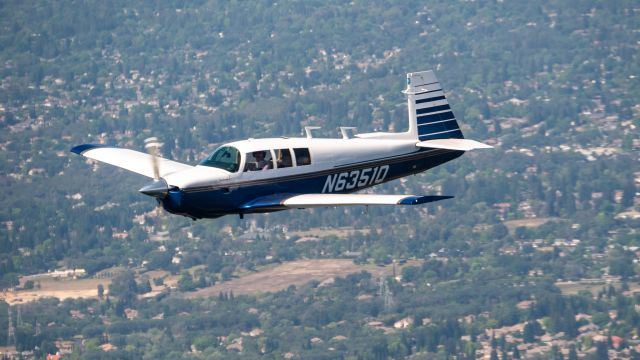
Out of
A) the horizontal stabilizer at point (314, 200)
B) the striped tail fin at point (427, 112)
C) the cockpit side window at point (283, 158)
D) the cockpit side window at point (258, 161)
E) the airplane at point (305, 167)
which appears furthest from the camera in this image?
the striped tail fin at point (427, 112)

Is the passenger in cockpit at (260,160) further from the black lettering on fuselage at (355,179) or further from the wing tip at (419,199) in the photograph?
the wing tip at (419,199)

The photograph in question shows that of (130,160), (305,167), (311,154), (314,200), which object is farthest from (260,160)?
(130,160)

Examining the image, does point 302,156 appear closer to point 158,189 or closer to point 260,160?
point 260,160

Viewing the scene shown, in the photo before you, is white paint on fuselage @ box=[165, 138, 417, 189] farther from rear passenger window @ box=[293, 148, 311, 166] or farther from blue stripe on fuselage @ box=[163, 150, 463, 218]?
blue stripe on fuselage @ box=[163, 150, 463, 218]

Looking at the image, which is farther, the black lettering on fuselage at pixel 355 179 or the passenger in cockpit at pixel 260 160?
the black lettering on fuselage at pixel 355 179

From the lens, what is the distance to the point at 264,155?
68.3 m

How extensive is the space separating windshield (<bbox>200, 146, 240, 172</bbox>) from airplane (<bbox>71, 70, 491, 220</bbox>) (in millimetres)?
43

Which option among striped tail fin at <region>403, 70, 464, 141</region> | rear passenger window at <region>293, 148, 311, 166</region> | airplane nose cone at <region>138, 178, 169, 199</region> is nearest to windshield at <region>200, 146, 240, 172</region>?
airplane nose cone at <region>138, 178, 169, 199</region>

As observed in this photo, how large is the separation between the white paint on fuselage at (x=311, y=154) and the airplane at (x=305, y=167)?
0.04 meters

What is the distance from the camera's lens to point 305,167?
6956cm

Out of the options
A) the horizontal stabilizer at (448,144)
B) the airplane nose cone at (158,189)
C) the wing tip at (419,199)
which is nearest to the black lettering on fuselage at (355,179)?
the horizontal stabilizer at (448,144)

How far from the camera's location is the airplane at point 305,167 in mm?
66688

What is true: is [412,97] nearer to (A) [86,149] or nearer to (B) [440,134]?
(B) [440,134]

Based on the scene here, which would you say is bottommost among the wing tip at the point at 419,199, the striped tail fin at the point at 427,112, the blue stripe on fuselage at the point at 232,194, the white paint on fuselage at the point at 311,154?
the wing tip at the point at 419,199
